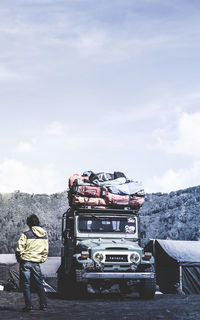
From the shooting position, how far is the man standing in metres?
10.0

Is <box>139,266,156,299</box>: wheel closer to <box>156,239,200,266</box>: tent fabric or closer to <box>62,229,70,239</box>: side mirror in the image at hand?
<box>62,229,70,239</box>: side mirror

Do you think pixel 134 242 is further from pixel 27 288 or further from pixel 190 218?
pixel 190 218

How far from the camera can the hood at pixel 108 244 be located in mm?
13945

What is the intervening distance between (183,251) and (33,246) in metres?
14.7

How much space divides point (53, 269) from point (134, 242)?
9.40m

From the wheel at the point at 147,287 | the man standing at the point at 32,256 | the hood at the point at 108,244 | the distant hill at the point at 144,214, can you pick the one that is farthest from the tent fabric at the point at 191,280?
the distant hill at the point at 144,214

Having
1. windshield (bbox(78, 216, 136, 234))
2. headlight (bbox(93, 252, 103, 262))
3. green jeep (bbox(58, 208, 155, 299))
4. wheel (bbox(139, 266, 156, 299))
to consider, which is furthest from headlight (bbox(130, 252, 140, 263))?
windshield (bbox(78, 216, 136, 234))

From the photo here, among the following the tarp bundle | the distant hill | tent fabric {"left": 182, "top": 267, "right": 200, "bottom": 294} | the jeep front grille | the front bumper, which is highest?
the distant hill

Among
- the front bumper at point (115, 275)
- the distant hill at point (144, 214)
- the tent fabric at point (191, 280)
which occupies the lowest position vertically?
the tent fabric at point (191, 280)

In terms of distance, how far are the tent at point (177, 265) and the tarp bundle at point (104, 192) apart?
26.8 ft

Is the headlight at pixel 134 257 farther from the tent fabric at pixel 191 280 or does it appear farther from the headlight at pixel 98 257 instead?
the tent fabric at pixel 191 280

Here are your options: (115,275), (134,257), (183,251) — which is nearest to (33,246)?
(115,275)

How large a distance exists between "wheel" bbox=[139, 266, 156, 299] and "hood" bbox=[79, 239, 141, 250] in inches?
31.2

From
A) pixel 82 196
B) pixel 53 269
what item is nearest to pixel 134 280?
pixel 82 196
